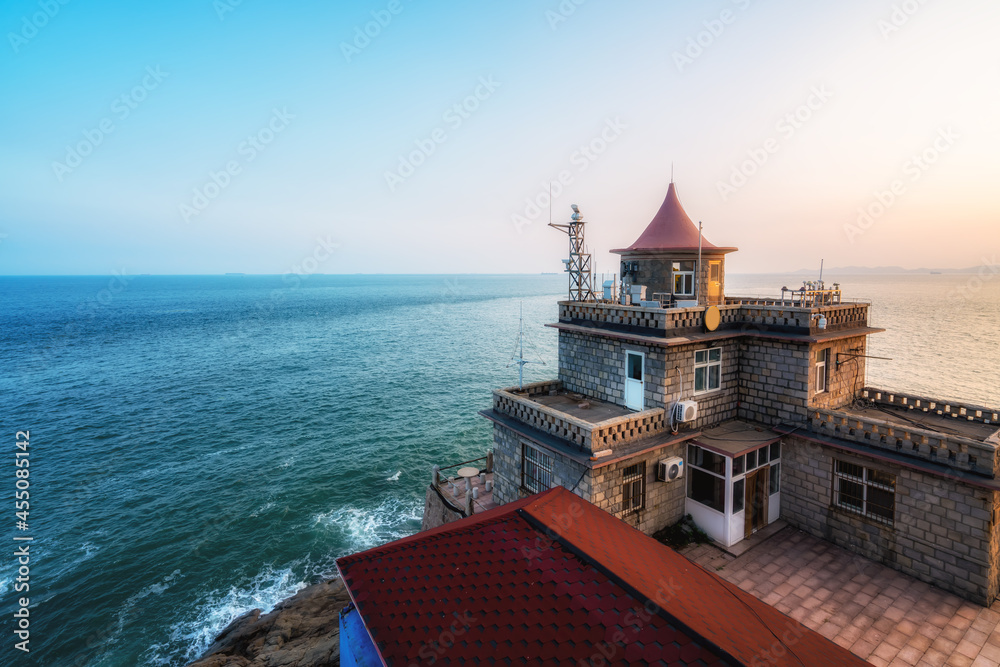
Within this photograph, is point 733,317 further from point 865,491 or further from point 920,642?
point 920,642

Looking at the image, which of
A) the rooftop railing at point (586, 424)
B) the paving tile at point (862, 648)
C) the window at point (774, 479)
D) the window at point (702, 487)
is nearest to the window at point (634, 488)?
the rooftop railing at point (586, 424)

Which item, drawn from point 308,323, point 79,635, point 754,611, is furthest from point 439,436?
point 308,323

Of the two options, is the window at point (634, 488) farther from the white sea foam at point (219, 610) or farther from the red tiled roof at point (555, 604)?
the white sea foam at point (219, 610)

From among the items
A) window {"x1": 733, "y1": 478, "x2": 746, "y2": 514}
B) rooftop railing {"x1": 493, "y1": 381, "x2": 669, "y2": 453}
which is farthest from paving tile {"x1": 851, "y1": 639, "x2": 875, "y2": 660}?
rooftop railing {"x1": 493, "y1": 381, "x2": 669, "y2": 453}

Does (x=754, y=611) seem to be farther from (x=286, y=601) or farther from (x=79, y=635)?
(x=79, y=635)

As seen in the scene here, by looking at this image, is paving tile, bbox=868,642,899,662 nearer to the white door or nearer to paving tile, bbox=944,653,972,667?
paving tile, bbox=944,653,972,667

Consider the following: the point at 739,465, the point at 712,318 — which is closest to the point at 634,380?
the point at 712,318
